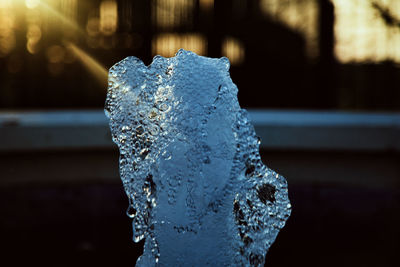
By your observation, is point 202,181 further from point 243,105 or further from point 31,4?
point 31,4

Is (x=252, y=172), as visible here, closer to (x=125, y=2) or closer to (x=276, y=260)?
(x=276, y=260)

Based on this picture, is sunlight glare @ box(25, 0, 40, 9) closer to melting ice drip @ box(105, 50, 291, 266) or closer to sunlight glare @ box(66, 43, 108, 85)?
sunlight glare @ box(66, 43, 108, 85)

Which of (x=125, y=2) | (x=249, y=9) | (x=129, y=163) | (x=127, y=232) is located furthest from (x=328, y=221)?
(x=125, y=2)

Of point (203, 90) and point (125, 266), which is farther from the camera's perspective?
point (125, 266)

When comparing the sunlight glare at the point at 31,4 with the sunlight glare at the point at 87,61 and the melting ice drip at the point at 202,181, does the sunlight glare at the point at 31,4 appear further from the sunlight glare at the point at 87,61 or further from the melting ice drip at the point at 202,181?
the melting ice drip at the point at 202,181

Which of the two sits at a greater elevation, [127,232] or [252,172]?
[252,172]

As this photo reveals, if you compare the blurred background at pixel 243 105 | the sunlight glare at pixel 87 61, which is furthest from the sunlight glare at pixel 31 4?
the sunlight glare at pixel 87 61

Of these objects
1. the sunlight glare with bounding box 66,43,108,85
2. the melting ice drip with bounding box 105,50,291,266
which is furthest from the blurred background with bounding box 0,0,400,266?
the melting ice drip with bounding box 105,50,291,266
